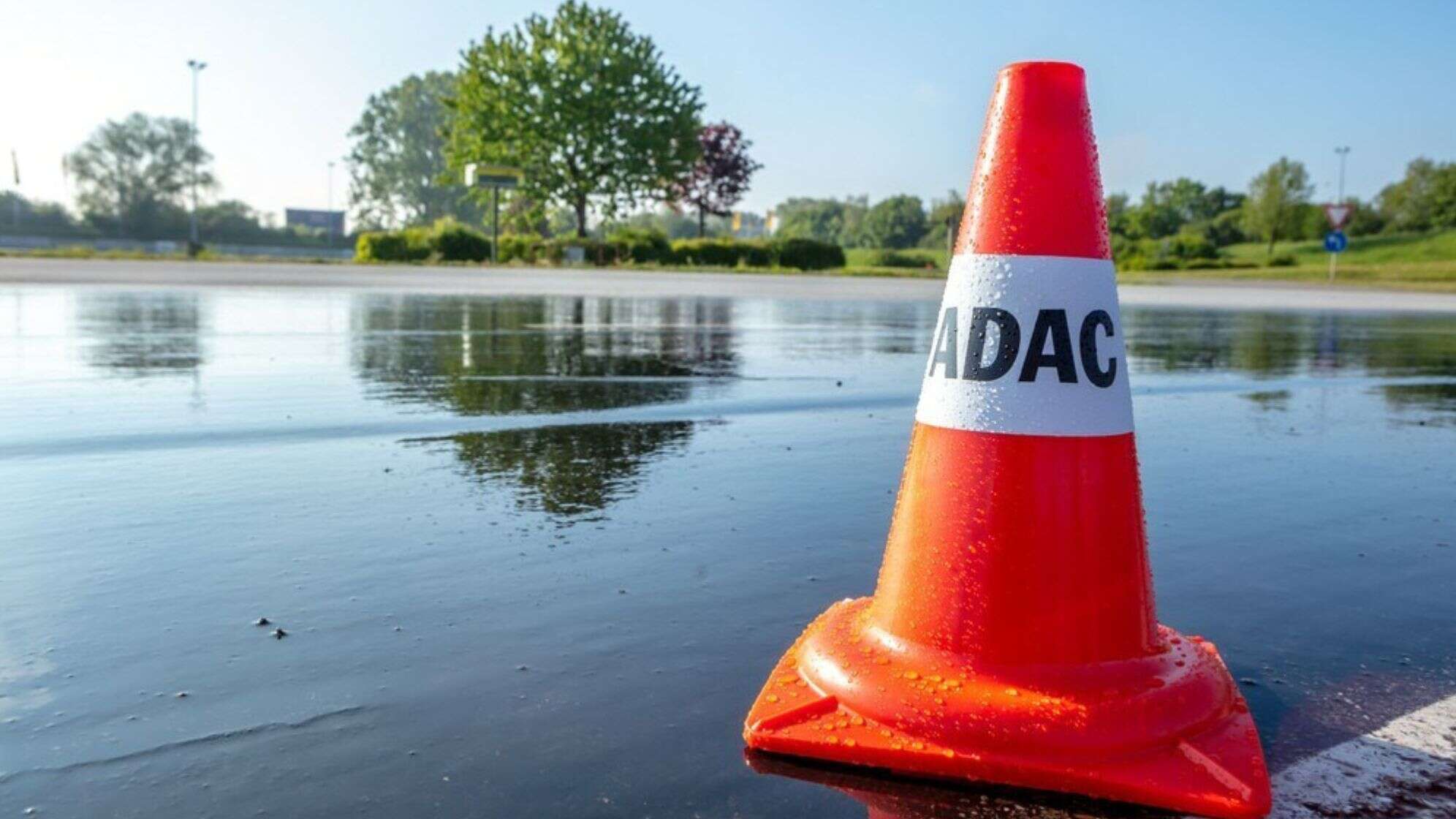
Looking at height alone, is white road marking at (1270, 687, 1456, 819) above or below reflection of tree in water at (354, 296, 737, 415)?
below

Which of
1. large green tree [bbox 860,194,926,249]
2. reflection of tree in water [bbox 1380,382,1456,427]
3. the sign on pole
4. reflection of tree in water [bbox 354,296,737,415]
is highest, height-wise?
large green tree [bbox 860,194,926,249]

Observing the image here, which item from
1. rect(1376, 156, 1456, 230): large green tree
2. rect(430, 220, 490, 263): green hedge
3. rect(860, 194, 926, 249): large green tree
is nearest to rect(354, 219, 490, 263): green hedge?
rect(430, 220, 490, 263): green hedge

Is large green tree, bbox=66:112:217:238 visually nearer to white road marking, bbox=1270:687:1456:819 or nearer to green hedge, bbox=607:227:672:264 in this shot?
green hedge, bbox=607:227:672:264

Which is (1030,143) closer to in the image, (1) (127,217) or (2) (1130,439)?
(2) (1130,439)

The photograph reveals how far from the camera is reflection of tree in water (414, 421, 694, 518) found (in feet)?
13.9

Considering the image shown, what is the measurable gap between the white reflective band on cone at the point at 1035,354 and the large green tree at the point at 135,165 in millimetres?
100445

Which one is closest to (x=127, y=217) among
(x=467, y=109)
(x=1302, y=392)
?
(x=467, y=109)

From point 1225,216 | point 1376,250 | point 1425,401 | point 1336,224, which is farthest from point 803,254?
point 1225,216

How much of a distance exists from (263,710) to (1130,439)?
1766 mm

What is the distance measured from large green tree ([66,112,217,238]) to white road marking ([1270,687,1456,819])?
101m

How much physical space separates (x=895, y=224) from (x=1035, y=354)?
364ft

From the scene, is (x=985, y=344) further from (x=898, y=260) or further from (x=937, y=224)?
(x=937, y=224)

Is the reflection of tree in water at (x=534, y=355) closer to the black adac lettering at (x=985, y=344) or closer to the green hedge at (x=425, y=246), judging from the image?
the black adac lettering at (x=985, y=344)

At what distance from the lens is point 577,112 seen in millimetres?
48500
